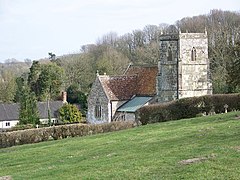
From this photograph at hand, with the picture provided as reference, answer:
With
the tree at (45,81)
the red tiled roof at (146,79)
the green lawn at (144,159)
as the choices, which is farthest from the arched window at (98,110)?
the tree at (45,81)

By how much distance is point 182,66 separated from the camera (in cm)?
4528

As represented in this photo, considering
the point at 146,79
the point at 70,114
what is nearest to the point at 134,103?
the point at 146,79

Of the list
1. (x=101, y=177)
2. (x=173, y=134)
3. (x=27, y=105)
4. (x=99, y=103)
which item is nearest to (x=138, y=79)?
(x=99, y=103)

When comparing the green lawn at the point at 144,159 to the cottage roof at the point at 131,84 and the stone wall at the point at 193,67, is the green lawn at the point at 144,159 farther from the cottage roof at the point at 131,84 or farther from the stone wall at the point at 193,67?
the cottage roof at the point at 131,84

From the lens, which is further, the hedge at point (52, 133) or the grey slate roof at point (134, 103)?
the grey slate roof at point (134, 103)

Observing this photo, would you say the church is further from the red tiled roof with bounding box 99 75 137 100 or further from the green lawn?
the green lawn

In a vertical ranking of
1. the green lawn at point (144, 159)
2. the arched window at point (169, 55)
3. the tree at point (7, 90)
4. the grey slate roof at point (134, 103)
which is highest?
the arched window at point (169, 55)

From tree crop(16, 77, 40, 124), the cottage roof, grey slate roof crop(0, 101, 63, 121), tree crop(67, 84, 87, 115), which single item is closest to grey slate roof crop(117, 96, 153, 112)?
the cottage roof

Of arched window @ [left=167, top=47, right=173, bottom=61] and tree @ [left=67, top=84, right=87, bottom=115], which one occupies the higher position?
arched window @ [left=167, top=47, right=173, bottom=61]

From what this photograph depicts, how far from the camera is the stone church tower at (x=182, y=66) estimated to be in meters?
45.2

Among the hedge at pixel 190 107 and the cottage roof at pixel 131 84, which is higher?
the cottage roof at pixel 131 84

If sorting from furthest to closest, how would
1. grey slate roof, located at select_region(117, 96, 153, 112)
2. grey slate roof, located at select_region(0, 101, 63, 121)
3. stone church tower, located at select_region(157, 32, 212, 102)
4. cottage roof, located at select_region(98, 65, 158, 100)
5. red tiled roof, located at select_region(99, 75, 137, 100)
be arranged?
grey slate roof, located at select_region(0, 101, 63, 121), red tiled roof, located at select_region(99, 75, 137, 100), cottage roof, located at select_region(98, 65, 158, 100), grey slate roof, located at select_region(117, 96, 153, 112), stone church tower, located at select_region(157, 32, 212, 102)

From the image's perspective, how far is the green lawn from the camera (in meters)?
12.8

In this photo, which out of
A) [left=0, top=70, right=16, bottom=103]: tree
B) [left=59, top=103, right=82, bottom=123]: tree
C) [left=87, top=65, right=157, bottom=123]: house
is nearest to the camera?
[left=87, top=65, right=157, bottom=123]: house
